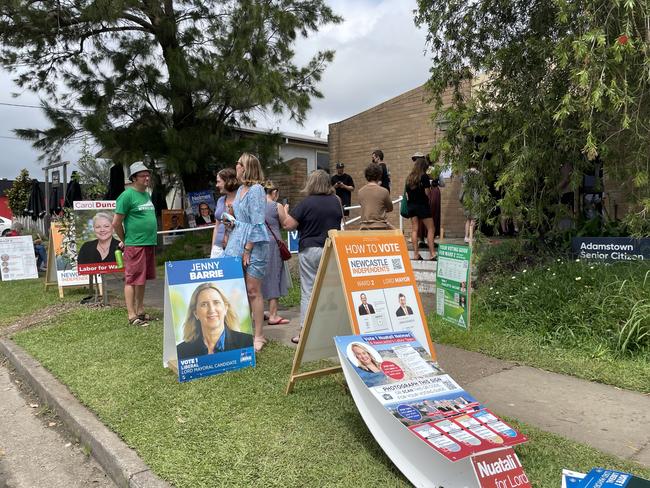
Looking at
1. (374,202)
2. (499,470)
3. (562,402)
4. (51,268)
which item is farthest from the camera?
(51,268)

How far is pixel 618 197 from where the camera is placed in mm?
8156

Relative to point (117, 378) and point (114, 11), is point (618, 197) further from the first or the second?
point (114, 11)

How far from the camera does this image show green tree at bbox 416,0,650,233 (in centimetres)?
466

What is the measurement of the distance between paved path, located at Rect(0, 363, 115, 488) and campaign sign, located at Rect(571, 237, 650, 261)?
573 centimetres

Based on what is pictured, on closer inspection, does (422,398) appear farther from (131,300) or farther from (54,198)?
(54,198)

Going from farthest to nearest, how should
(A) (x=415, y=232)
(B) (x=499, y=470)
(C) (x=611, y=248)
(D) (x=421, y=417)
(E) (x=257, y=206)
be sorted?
(A) (x=415, y=232) → (C) (x=611, y=248) → (E) (x=257, y=206) → (D) (x=421, y=417) → (B) (x=499, y=470)

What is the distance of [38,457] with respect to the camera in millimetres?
3762

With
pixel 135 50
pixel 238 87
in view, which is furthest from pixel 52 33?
pixel 238 87

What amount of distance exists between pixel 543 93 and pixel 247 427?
4.61 meters

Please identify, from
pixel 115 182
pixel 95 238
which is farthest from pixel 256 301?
pixel 115 182

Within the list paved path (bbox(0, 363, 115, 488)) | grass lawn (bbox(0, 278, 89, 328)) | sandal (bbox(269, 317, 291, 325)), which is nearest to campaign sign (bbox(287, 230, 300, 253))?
grass lawn (bbox(0, 278, 89, 328))

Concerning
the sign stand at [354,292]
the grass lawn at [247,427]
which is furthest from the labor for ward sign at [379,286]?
the grass lawn at [247,427]

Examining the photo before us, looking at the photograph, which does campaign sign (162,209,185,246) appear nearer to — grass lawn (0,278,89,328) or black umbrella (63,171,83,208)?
black umbrella (63,171,83,208)

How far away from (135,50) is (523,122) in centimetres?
858
